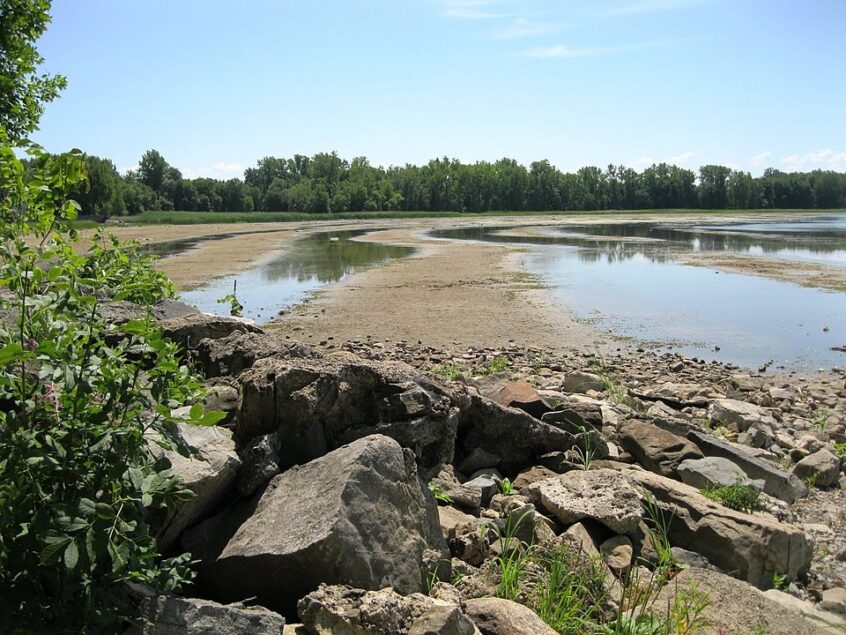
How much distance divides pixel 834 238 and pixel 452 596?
56.3 meters

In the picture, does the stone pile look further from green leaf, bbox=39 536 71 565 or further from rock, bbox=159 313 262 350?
green leaf, bbox=39 536 71 565

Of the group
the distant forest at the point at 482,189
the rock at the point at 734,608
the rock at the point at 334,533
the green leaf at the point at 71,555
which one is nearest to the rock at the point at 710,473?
the rock at the point at 734,608

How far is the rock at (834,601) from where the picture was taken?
4.70m

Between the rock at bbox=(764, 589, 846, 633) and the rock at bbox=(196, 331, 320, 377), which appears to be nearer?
the rock at bbox=(764, 589, 846, 633)

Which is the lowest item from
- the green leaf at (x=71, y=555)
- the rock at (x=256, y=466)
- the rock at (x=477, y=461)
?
the rock at (x=477, y=461)

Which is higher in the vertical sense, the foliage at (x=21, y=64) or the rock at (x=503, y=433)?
the foliage at (x=21, y=64)

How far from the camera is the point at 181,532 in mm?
3777

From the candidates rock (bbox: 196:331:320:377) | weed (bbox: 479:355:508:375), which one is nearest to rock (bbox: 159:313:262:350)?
rock (bbox: 196:331:320:377)

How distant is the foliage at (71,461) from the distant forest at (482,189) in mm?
131161

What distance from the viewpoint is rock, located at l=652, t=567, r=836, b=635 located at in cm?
413

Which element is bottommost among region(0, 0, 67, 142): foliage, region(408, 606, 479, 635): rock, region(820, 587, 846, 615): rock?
region(820, 587, 846, 615): rock

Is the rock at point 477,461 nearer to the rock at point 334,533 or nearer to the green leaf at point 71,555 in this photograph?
the rock at point 334,533

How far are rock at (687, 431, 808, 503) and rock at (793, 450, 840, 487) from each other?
1.53 ft

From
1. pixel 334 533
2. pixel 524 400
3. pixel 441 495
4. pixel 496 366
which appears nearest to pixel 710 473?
pixel 524 400
